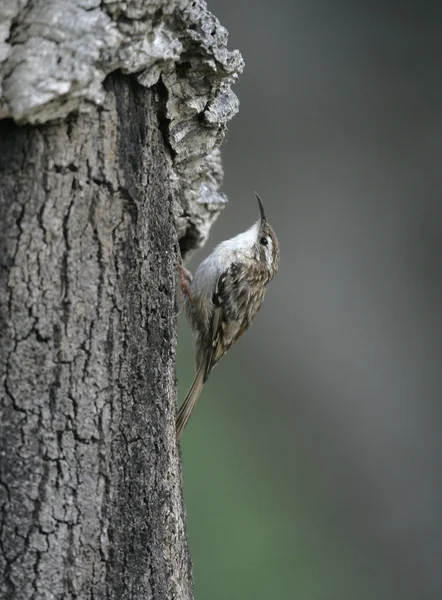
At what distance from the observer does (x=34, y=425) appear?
212cm

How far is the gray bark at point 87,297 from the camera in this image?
6.82 feet

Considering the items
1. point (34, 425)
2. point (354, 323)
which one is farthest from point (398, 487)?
point (34, 425)

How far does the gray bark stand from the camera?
2078 mm

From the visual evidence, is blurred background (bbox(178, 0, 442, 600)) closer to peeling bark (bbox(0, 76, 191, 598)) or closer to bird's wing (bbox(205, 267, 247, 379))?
bird's wing (bbox(205, 267, 247, 379))

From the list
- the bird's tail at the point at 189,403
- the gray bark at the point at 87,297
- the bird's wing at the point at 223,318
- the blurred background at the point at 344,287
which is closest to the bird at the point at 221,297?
the bird's wing at the point at 223,318

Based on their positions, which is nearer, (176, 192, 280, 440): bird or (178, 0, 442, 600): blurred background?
(176, 192, 280, 440): bird

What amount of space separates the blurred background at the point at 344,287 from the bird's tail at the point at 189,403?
3.08 meters

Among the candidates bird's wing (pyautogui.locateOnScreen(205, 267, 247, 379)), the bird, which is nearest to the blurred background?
the bird

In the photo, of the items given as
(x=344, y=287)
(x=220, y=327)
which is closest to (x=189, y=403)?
(x=220, y=327)

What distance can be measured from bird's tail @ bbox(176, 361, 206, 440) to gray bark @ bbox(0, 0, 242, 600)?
1.69ft

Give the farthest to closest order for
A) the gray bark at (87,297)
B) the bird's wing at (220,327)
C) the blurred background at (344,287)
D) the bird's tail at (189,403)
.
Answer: the blurred background at (344,287), the bird's wing at (220,327), the bird's tail at (189,403), the gray bark at (87,297)

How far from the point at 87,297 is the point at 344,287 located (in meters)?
5.33

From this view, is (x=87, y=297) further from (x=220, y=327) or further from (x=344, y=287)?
(x=344, y=287)

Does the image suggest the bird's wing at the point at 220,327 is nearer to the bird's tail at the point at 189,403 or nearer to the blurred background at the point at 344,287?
the bird's tail at the point at 189,403
